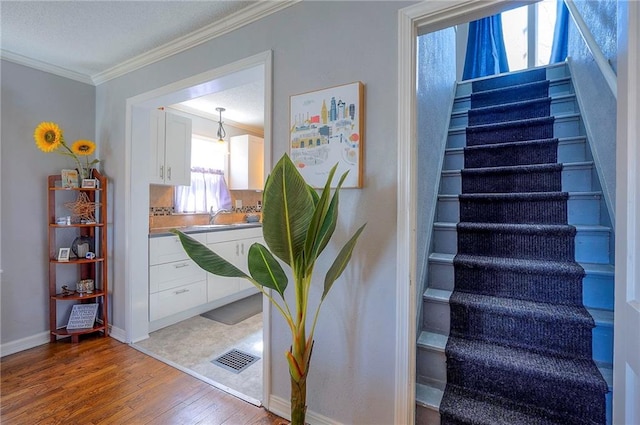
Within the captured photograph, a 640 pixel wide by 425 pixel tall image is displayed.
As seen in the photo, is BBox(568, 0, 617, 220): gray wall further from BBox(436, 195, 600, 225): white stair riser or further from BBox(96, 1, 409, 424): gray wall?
BBox(96, 1, 409, 424): gray wall

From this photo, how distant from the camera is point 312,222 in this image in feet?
3.75

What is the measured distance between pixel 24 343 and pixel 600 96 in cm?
465

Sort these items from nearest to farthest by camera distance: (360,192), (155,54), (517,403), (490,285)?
(517,403), (360,192), (490,285), (155,54)

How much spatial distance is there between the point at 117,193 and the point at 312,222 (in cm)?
254

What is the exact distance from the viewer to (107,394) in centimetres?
198

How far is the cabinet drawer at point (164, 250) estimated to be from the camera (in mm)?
2936

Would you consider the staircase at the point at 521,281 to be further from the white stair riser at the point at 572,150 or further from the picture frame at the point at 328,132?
the picture frame at the point at 328,132

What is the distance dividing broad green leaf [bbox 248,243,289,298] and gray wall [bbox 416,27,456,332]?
846 mm

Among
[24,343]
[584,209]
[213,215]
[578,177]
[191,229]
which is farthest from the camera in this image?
[213,215]

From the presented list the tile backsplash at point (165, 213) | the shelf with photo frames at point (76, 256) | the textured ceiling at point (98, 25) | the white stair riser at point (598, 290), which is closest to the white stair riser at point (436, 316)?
the white stair riser at point (598, 290)

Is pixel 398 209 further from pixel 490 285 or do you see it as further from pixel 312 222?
pixel 490 285

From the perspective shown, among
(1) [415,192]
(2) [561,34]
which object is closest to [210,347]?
(1) [415,192]

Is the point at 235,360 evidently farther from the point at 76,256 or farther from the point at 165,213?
the point at 165,213

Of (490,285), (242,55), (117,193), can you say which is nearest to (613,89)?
(490,285)
